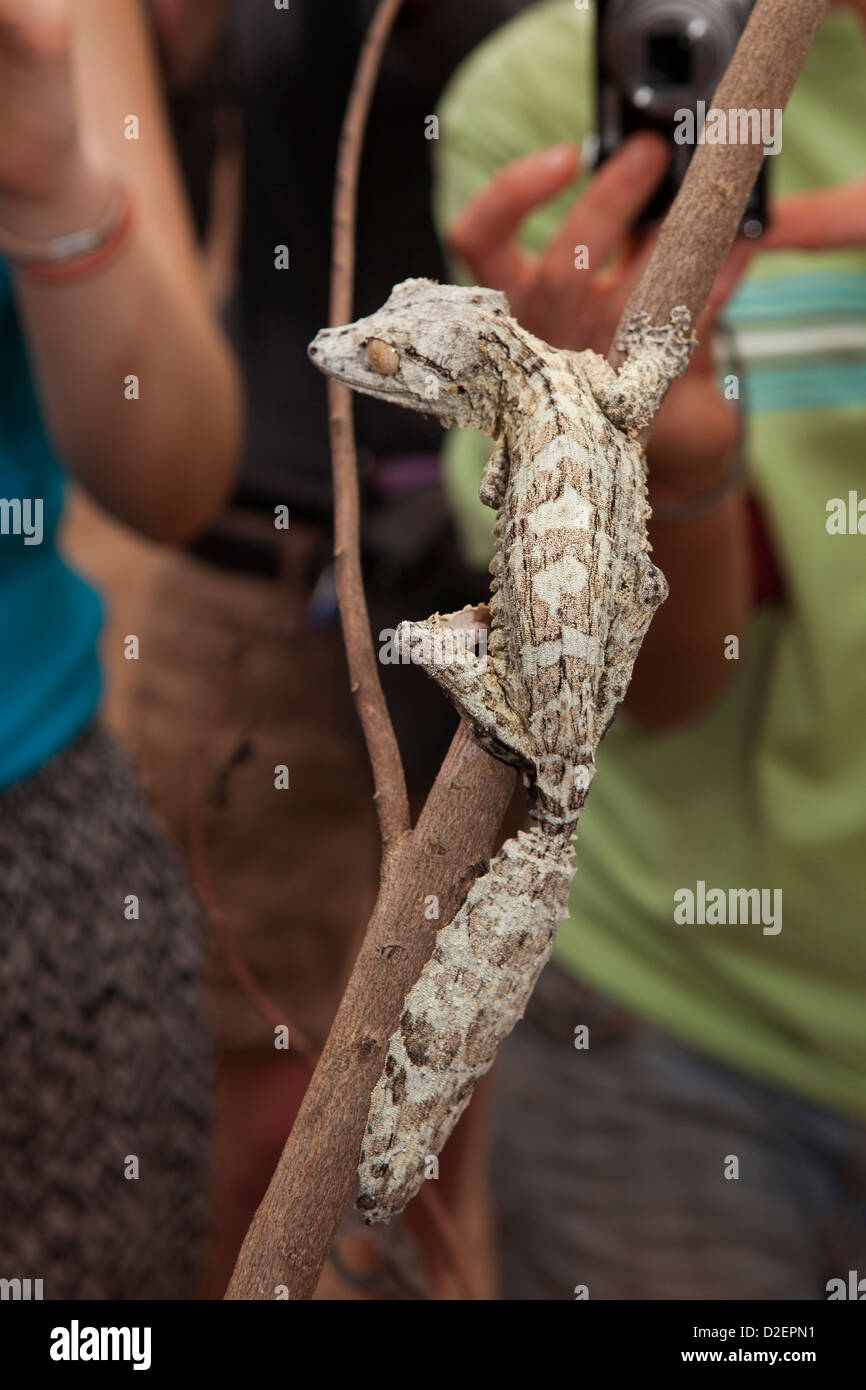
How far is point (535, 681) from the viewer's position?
1.38 ft

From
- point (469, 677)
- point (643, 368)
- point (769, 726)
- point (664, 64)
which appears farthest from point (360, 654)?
point (769, 726)

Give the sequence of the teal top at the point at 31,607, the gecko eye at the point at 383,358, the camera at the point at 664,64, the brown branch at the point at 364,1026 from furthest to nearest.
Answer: the teal top at the point at 31,607 → the camera at the point at 664,64 → the gecko eye at the point at 383,358 → the brown branch at the point at 364,1026

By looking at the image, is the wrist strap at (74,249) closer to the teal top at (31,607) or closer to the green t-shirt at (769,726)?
the teal top at (31,607)

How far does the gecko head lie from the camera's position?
1.66 ft

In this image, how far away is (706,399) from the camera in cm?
97

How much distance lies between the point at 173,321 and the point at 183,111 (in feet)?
2.88

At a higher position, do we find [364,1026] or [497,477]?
[497,477]

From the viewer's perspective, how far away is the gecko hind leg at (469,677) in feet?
1.37

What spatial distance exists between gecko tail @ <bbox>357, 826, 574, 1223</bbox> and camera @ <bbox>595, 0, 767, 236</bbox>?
49 cm

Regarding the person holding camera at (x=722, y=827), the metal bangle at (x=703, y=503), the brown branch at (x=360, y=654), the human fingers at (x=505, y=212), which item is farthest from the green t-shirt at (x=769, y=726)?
the brown branch at (x=360, y=654)

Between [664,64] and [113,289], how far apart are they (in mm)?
426

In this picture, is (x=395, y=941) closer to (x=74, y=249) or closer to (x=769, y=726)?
(x=74, y=249)

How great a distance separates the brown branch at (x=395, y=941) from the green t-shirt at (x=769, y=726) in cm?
61

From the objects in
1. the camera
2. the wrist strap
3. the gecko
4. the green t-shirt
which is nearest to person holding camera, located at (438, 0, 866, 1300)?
the green t-shirt
